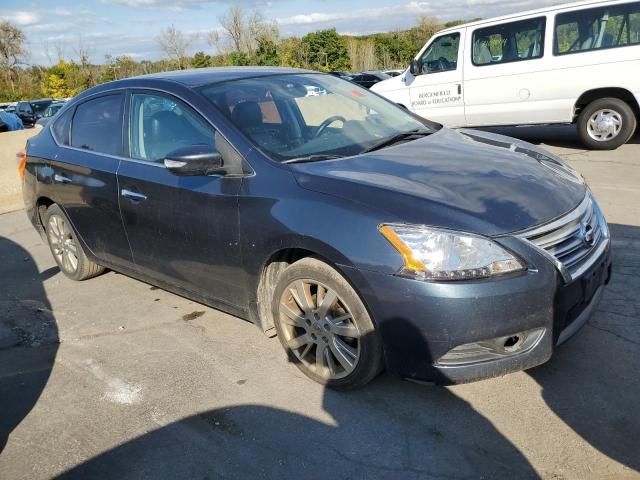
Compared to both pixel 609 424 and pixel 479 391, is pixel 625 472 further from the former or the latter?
pixel 479 391

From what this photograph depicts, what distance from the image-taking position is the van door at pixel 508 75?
858 cm

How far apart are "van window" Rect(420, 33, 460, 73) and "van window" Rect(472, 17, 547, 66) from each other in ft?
1.06

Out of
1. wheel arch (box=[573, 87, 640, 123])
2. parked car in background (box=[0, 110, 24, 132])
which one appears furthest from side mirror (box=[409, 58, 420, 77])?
parked car in background (box=[0, 110, 24, 132])

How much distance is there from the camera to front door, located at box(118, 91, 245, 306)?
338 cm

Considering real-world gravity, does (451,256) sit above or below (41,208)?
above

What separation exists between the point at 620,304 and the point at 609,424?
51.5 inches

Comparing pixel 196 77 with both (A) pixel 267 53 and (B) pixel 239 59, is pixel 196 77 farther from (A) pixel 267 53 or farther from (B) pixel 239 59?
(A) pixel 267 53

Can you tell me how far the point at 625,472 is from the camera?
2.36 m

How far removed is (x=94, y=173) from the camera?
4.25 metres

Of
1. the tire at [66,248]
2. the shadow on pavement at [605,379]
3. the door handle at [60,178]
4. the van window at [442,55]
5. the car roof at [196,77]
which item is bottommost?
the shadow on pavement at [605,379]

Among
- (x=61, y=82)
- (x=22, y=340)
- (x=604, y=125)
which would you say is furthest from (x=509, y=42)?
(x=61, y=82)

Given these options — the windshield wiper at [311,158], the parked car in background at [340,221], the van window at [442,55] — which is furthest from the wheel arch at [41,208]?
the van window at [442,55]

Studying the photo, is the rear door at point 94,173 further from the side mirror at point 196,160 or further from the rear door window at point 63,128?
the side mirror at point 196,160

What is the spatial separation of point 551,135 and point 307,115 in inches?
300
